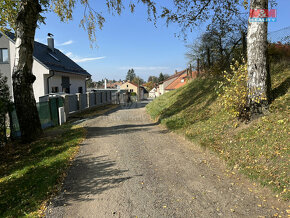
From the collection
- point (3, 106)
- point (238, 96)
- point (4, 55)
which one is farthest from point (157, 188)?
point (4, 55)

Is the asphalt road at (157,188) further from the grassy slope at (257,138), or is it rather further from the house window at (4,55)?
the house window at (4,55)

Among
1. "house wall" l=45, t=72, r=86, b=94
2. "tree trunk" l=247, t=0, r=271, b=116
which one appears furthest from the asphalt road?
"house wall" l=45, t=72, r=86, b=94

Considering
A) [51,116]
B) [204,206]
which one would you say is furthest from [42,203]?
Answer: [51,116]

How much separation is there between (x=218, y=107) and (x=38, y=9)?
327 inches

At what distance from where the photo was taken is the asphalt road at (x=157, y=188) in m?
3.29

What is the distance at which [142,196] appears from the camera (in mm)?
3727

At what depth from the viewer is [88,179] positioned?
454 cm

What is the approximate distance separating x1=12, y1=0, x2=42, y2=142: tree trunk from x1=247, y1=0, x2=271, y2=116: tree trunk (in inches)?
306

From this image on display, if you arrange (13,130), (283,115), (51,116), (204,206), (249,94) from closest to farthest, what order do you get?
(204,206) → (283,115) → (249,94) → (13,130) → (51,116)

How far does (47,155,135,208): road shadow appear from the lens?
3.82 metres

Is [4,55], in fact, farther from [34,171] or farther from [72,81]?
[34,171]

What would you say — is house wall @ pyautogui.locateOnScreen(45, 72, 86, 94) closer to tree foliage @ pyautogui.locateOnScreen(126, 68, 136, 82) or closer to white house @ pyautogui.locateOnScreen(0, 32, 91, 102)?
white house @ pyautogui.locateOnScreen(0, 32, 91, 102)

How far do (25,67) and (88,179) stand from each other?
5492 mm

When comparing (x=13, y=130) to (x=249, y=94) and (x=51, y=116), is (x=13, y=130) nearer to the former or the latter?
(x=51, y=116)
